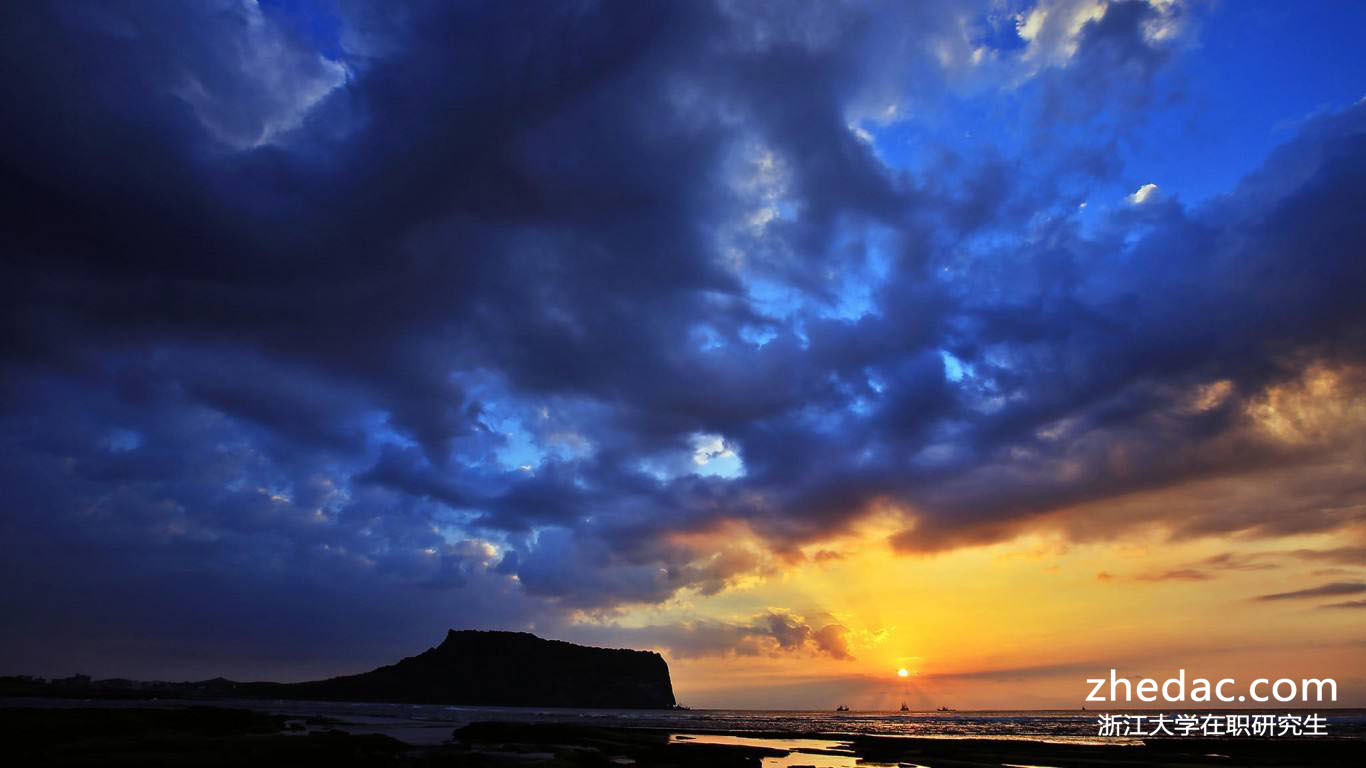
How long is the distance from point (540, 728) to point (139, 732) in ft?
111

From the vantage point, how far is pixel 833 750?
193 ft

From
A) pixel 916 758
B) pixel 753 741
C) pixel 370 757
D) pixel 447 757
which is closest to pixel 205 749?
pixel 370 757

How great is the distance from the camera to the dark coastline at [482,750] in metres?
32.2

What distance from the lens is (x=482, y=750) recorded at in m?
45.3

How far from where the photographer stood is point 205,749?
109ft

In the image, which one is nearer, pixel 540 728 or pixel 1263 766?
pixel 1263 766

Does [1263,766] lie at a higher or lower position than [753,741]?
higher

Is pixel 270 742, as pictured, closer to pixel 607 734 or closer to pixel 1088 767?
pixel 607 734

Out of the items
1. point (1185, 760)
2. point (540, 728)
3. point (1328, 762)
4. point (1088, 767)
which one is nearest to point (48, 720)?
point (540, 728)

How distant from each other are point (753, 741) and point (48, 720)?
2212 inches

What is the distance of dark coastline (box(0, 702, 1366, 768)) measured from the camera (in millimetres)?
32156

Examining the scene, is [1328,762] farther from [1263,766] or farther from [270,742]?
[270,742]

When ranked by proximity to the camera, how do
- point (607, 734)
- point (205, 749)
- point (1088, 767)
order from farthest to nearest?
point (607, 734), point (1088, 767), point (205, 749)

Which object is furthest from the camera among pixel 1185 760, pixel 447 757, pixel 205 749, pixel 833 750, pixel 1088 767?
pixel 833 750
